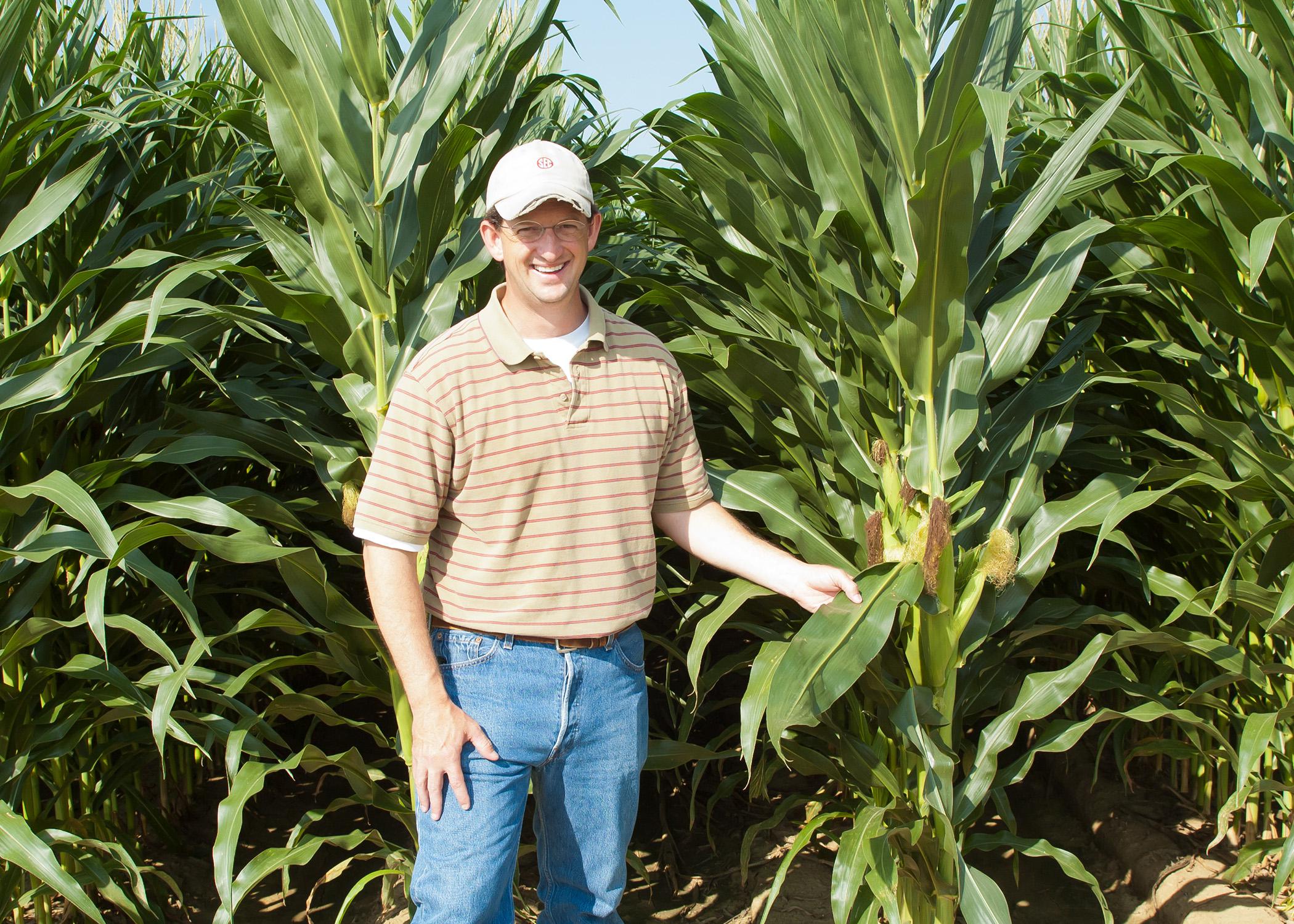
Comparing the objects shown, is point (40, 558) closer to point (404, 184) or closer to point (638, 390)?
point (404, 184)

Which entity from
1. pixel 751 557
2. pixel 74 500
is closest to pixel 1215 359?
pixel 751 557

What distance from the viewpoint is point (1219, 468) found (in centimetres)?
208

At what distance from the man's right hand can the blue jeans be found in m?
0.03

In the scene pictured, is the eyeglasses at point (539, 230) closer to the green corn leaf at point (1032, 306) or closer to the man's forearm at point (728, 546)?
the man's forearm at point (728, 546)

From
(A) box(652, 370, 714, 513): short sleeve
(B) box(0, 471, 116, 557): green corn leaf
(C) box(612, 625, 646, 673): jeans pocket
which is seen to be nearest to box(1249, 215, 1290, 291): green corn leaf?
(A) box(652, 370, 714, 513): short sleeve

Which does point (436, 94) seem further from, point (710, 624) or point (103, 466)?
point (710, 624)

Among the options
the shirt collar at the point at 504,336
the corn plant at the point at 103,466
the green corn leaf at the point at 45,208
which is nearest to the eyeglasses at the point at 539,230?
the shirt collar at the point at 504,336

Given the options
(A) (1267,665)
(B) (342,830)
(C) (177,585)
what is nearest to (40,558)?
(C) (177,585)

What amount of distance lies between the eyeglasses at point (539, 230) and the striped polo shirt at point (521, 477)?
12cm

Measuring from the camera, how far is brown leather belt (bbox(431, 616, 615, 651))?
65.6 inches

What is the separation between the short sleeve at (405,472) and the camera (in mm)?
1568

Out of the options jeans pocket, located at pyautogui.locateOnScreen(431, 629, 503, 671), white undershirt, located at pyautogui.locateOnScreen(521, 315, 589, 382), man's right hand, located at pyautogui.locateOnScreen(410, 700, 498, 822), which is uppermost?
white undershirt, located at pyautogui.locateOnScreen(521, 315, 589, 382)

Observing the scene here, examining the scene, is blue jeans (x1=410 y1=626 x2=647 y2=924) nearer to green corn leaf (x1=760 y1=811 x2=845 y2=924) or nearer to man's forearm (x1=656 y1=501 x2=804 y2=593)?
man's forearm (x1=656 y1=501 x2=804 y2=593)

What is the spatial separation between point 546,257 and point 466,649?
2.09 feet
